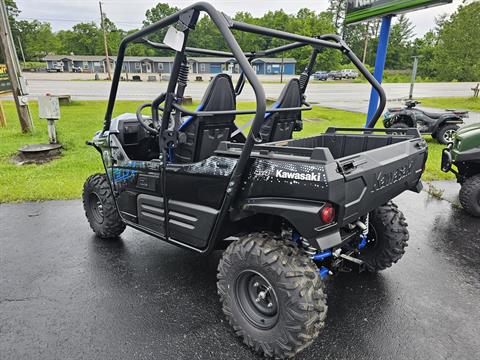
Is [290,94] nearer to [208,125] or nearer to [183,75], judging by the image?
[208,125]

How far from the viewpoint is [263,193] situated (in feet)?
6.66

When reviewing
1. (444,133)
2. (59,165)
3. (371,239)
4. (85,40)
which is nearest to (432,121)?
(444,133)

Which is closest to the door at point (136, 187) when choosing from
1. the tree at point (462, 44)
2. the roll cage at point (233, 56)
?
the roll cage at point (233, 56)

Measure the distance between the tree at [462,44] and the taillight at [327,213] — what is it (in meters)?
23.7

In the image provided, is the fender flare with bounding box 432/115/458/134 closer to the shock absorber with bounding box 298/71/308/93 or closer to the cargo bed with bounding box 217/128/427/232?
the shock absorber with bounding box 298/71/308/93

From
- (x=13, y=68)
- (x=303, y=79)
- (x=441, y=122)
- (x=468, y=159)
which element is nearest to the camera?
(x=303, y=79)

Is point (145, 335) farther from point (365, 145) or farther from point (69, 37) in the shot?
point (69, 37)

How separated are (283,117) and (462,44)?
77.6ft

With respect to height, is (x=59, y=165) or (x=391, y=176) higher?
(x=391, y=176)

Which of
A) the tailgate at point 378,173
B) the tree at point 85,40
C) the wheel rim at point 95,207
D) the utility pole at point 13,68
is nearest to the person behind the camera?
the tailgate at point 378,173

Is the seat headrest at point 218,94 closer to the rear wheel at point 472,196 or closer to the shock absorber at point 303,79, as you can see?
the shock absorber at point 303,79

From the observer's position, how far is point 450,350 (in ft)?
7.12

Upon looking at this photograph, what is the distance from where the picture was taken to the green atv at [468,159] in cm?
423

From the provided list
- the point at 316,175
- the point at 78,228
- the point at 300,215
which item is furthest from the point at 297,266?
the point at 78,228
